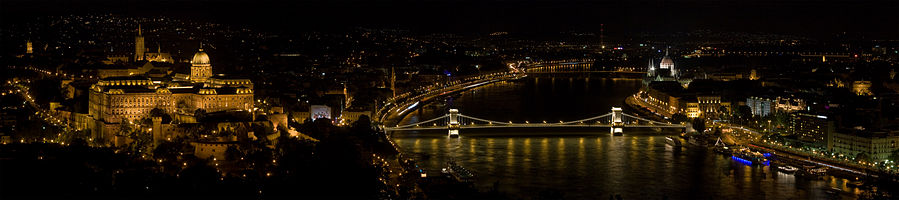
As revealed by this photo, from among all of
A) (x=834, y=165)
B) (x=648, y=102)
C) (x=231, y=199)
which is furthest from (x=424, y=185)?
(x=648, y=102)

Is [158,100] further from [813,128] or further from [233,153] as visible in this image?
[813,128]

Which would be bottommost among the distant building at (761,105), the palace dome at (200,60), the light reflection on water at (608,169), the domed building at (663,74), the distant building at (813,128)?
the light reflection on water at (608,169)

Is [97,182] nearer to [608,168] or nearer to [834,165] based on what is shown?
[608,168]

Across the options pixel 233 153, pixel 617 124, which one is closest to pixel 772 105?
pixel 617 124

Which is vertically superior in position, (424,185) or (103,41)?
(103,41)

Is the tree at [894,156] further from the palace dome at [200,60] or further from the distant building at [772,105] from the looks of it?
the palace dome at [200,60]

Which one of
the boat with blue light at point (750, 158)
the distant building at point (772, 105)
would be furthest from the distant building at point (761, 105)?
the boat with blue light at point (750, 158)

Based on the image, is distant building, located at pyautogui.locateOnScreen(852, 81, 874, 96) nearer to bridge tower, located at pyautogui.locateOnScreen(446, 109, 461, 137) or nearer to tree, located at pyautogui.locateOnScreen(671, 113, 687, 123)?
tree, located at pyautogui.locateOnScreen(671, 113, 687, 123)
